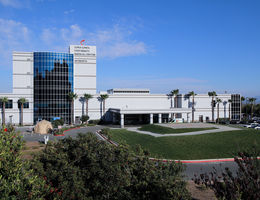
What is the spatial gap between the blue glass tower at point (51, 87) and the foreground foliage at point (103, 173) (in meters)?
49.7

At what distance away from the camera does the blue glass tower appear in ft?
194

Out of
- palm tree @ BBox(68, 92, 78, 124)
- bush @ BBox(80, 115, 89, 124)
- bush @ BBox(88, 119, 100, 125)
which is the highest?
palm tree @ BBox(68, 92, 78, 124)

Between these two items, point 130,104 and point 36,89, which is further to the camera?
point 130,104

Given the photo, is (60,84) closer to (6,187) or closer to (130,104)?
(130,104)

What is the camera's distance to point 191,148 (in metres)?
26.9

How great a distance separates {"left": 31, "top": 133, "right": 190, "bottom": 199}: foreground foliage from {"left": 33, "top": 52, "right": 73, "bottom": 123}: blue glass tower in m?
49.7

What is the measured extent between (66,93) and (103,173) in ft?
174

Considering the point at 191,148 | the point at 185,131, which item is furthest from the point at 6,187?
the point at 185,131

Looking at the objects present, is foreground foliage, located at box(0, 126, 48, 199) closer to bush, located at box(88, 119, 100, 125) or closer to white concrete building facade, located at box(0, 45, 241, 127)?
white concrete building facade, located at box(0, 45, 241, 127)

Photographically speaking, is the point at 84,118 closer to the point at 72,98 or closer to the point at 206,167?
the point at 72,98

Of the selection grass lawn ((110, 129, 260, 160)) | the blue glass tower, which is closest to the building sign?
the blue glass tower

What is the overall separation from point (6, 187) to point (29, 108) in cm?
5758

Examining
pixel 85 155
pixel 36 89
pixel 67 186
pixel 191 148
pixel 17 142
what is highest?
pixel 36 89

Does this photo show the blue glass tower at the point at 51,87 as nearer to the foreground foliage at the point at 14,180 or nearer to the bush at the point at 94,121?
the bush at the point at 94,121
